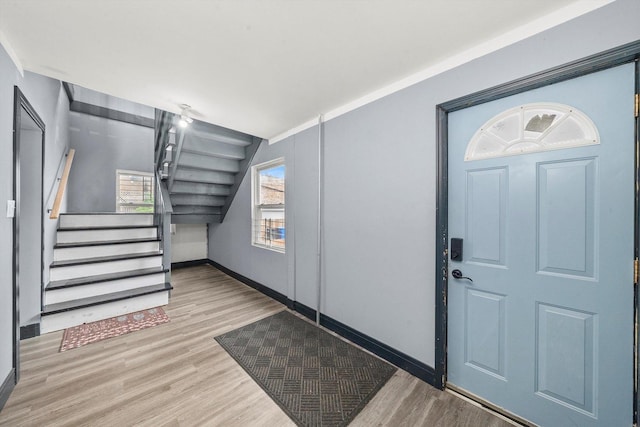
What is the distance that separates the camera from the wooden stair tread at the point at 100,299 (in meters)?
2.51

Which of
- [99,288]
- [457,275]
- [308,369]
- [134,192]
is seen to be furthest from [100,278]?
[457,275]

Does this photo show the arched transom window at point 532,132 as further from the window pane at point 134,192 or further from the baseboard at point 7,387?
the window pane at point 134,192

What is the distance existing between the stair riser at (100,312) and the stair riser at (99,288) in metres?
0.24

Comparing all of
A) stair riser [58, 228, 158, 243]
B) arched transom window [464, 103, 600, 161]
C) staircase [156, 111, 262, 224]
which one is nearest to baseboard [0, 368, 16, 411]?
stair riser [58, 228, 158, 243]

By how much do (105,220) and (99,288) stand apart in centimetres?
142

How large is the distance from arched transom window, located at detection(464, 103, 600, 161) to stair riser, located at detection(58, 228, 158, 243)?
4483 millimetres

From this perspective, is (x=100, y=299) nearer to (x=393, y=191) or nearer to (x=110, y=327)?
(x=110, y=327)

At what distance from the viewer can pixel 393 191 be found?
207 cm

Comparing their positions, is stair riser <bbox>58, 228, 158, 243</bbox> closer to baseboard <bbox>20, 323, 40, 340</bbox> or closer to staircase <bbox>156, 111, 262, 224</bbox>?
staircase <bbox>156, 111, 262, 224</bbox>

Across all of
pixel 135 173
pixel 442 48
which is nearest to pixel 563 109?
pixel 442 48

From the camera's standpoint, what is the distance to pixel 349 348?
2.29m

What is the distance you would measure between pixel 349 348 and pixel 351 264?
2.63 feet

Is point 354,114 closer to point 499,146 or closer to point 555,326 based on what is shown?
point 499,146

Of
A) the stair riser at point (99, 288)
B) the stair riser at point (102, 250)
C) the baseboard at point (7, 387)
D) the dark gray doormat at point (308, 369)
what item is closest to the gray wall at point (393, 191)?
the dark gray doormat at point (308, 369)
